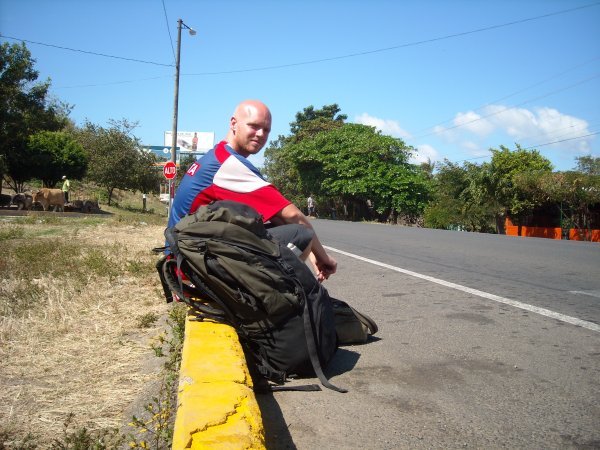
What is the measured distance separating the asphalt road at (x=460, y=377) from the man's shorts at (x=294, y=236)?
0.77 metres

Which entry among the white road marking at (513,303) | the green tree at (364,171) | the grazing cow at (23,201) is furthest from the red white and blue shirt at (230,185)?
the green tree at (364,171)

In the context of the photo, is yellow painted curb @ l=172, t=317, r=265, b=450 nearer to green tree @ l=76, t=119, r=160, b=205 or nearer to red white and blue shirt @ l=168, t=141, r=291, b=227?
red white and blue shirt @ l=168, t=141, r=291, b=227

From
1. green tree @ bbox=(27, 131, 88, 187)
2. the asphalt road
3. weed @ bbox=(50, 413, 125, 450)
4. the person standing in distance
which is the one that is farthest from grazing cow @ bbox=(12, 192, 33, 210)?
weed @ bbox=(50, 413, 125, 450)

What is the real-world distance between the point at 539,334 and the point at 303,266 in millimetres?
2086

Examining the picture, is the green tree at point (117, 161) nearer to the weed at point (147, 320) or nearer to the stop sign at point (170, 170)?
the stop sign at point (170, 170)

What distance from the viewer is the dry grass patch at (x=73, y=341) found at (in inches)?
97.4

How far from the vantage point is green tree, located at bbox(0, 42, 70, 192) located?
941 inches

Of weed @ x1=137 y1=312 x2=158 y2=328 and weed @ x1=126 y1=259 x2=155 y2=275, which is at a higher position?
weed @ x1=126 y1=259 x2=155 y2=275

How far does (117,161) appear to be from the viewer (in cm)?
3356

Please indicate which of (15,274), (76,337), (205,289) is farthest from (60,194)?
(205,289)

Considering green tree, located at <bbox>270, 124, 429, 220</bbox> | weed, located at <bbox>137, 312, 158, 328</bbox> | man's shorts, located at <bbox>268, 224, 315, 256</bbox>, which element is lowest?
weed, located at <bbox>137, 312, 158, 328</bbox>

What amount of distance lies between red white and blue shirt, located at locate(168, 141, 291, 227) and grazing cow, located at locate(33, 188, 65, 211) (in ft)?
72.0

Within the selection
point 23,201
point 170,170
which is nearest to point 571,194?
point 170,170

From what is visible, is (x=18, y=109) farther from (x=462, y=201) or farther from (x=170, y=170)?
(x=462, y=201)
